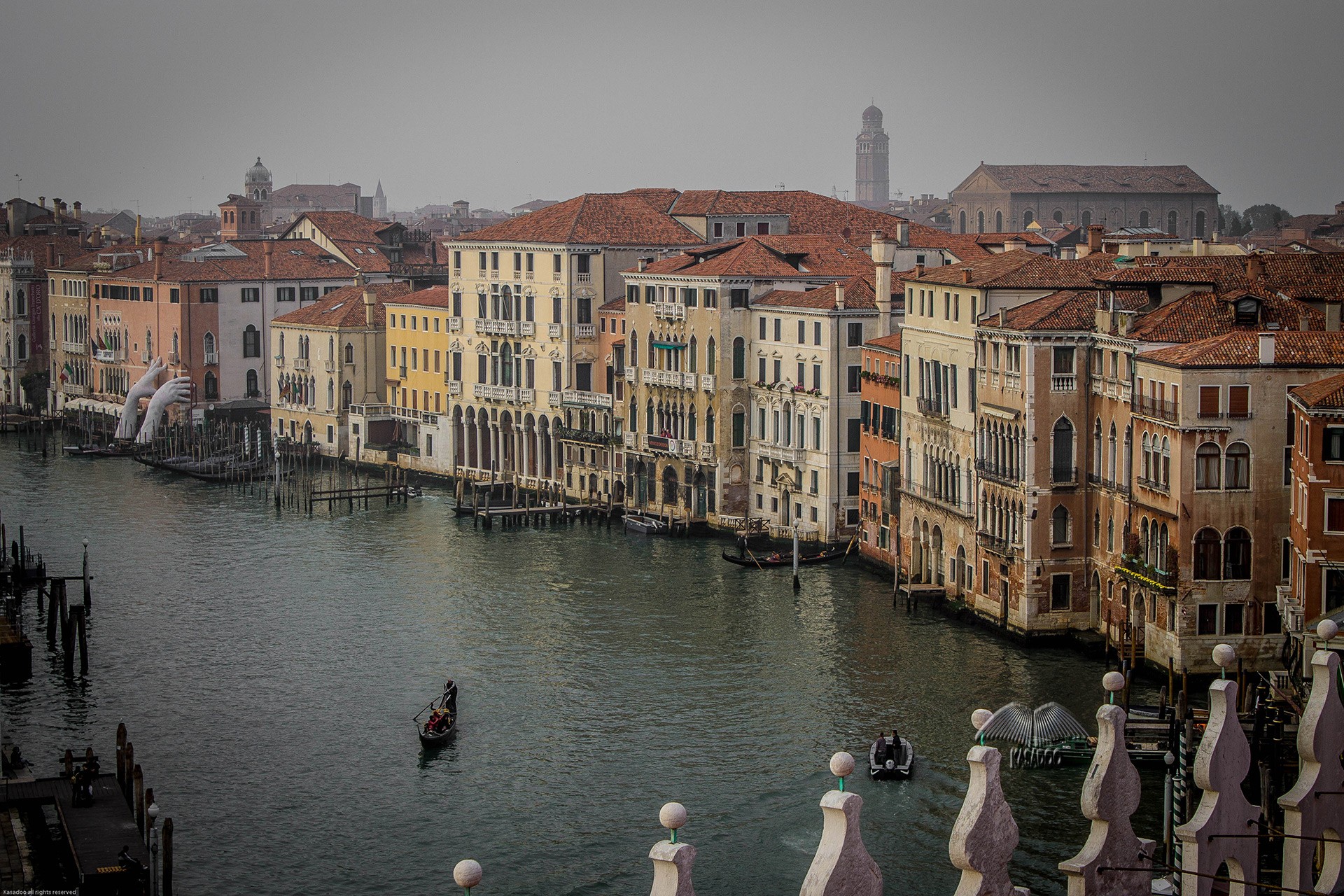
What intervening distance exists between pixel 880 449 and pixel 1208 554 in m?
15.5

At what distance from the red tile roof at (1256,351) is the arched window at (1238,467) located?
1.44m

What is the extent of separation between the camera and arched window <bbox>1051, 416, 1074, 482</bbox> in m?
40.9

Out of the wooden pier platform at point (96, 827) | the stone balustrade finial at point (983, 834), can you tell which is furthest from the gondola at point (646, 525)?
the stone balustrade finial at point (983, 834)

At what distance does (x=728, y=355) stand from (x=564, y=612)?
45.2ft

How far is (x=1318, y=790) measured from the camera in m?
15.5

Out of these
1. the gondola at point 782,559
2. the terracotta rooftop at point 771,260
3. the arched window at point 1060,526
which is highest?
the terracotta rooftop at point 771,260

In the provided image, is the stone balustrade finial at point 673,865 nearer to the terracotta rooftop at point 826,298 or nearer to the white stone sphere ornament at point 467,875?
the white stone sphere ornament at point 467,875

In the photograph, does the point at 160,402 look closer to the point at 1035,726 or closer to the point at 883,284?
the point at 883,284

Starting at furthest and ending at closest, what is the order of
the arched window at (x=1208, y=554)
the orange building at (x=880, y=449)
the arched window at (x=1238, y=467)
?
1. the orange building at (x=880, y=449)
2. the arched window at (x=1208, y=554)
3. the arched window at (x=1238, y=467)

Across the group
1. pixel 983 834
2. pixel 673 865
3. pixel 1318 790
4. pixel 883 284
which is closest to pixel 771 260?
pixel 883 284


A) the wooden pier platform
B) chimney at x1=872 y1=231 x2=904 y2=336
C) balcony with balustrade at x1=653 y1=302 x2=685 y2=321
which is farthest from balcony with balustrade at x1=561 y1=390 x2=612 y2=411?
the wooden pier platform

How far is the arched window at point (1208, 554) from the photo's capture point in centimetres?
3603

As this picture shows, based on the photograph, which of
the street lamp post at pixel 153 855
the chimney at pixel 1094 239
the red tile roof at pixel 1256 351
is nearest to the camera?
the street lamp post at pixel 153 855

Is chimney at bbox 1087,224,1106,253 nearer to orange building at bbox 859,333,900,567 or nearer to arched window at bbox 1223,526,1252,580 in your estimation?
orange building at bbox 859,333,900,567
